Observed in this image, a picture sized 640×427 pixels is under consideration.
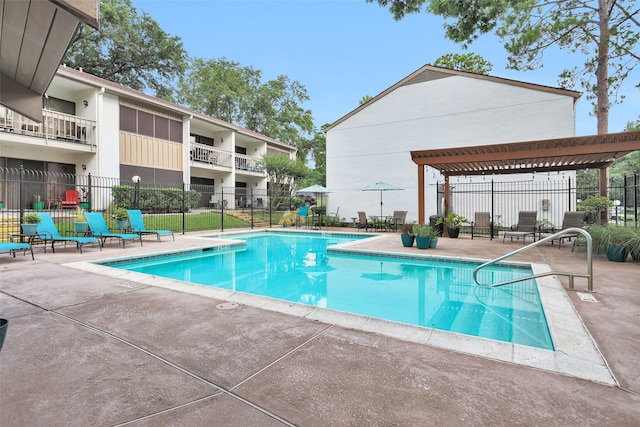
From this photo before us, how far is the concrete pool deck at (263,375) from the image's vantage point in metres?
1.91

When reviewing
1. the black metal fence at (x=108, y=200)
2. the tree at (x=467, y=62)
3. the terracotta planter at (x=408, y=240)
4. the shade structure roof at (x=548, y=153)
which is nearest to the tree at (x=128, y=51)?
the black metal fence at (x=108, y=200)

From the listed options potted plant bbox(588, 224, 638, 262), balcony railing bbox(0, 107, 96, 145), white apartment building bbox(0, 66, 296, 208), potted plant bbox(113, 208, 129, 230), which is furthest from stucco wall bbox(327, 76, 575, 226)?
balcony railing bbox(0, 107, 96, 145)

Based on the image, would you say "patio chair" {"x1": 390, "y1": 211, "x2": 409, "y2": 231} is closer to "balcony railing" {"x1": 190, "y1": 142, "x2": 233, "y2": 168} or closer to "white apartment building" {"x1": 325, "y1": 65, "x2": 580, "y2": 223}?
"white apartment building" {"x1": 325, "y1": 65, "x2": 580, "y2": 223}

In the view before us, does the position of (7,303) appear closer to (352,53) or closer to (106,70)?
(352,53)

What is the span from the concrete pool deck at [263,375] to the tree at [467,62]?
25772 mm

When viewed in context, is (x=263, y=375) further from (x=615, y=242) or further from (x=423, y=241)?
(x=615, y=242)

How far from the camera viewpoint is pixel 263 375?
93.3 inches

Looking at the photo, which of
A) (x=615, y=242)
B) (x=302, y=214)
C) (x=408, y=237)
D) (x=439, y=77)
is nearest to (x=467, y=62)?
(x=439, y=77)

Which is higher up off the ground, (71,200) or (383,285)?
(71,200)

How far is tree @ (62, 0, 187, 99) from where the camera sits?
23484mm

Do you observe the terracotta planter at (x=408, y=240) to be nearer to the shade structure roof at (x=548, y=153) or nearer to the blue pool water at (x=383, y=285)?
the blue pool water at (x=383, y=285)

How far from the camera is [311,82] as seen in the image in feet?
124

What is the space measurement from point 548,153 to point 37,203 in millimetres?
18935

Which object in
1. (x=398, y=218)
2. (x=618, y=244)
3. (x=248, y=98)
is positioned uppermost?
(x=248, y=98)
